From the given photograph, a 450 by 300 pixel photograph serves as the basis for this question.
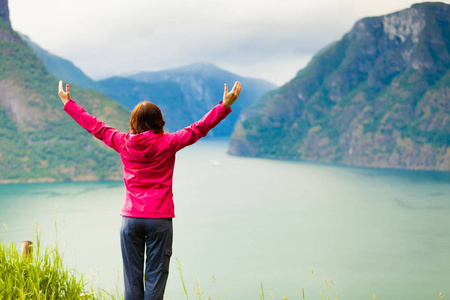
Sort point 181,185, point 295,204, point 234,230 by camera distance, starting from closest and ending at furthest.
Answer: point 234,230
point 295,204
point 181,185

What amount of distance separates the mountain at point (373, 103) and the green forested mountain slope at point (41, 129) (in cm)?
2728

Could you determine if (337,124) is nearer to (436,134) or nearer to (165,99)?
(436,134)

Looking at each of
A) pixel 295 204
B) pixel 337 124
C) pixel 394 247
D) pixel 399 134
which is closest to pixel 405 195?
pixel 295 204

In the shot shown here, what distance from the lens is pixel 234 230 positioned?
77.9ft

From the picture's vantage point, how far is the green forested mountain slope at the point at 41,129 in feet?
124

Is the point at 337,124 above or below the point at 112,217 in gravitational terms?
above

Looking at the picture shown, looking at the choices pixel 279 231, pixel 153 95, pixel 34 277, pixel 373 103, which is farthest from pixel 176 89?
pixel 34 277

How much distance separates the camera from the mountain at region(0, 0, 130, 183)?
37875 millimetres

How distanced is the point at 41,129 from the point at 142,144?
41954 mm

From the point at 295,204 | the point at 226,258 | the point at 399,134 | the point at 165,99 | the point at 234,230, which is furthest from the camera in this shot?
the point at 165,99

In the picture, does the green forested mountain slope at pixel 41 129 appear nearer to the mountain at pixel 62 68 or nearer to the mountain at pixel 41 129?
the mountain at pixel 41 129

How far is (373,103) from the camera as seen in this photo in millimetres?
60438

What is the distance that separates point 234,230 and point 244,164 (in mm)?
29674

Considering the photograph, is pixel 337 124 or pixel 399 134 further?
pixel 337 124
